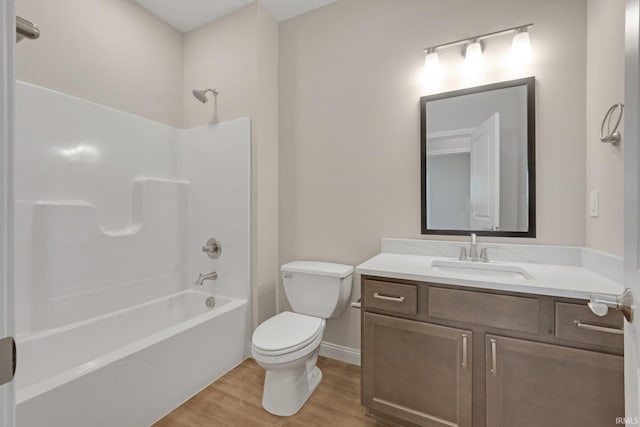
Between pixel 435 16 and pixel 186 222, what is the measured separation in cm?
245

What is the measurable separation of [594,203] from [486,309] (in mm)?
821

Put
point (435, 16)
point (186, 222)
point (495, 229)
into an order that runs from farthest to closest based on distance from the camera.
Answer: point (186, 222)
point (435, 16)
point (495, 229)

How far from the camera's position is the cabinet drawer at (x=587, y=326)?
102 centimetres

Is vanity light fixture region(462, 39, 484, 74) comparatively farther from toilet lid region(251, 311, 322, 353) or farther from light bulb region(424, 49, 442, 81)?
toilet lid region(251, 311, 322, 353)

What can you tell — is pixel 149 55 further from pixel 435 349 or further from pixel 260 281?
pixel 435 349

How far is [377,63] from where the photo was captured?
79.6 inches

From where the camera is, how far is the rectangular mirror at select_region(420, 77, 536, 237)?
1633mm

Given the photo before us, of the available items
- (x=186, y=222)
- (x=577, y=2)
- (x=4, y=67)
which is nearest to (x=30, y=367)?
(x=186, y=222)

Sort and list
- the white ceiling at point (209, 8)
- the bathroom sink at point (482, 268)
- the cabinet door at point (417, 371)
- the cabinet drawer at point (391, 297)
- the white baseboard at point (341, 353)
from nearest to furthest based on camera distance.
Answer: the cabinet door at point (417, 371), the cabinet drawer at point (391, 297), the bathroom sink at point (482, 268), the white baseboard at point (341, 353), the white ceiling at point (209, 8)

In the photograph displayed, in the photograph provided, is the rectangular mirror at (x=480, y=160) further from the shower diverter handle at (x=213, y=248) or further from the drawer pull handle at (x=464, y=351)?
the shower diverter handle at (x=213, y=248)

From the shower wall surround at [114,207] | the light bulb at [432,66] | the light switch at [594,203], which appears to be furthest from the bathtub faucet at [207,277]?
the light switch at [594,203]

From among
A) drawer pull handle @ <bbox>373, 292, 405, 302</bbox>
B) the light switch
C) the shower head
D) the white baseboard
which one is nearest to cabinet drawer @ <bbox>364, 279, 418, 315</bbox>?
drawer pull handle @ <bbox>373, 292, 405, 302</bbox>

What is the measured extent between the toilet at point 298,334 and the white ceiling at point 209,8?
2.00 meters

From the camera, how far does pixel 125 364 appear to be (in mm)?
1414
